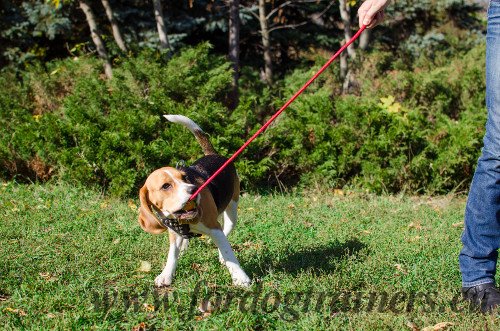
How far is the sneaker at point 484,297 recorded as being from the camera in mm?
3199

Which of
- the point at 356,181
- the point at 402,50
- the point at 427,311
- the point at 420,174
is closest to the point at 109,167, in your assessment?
the point at 356,181

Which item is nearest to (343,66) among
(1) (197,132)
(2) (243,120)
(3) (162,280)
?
(2) (243,120)

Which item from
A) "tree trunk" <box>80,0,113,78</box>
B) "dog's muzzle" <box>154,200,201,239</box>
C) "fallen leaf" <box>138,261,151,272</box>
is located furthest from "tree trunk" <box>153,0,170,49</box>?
"dog's muzzle" <box>154,200,201,239</box>

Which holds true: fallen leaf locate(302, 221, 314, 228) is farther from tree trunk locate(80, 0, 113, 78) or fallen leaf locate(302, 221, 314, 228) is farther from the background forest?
tree trunk locate(80, 0, 113, 78)

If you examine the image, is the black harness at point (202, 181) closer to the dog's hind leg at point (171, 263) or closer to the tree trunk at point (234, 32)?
the dog's hind leg at point (171, 263)

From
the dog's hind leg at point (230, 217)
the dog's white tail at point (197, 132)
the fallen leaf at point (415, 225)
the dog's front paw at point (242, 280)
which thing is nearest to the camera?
the dog's front paw at point (242, 280)

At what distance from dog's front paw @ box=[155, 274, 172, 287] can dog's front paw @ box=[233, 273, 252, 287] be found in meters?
0.46

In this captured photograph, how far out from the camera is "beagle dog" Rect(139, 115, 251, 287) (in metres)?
3.57

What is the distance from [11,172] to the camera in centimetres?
740

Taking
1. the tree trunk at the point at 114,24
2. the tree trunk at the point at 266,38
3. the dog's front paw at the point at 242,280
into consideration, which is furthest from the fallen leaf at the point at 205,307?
the tree trunk at the point at 266,38

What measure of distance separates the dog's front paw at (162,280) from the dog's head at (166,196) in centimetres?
41

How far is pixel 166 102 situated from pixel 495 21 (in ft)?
14.9

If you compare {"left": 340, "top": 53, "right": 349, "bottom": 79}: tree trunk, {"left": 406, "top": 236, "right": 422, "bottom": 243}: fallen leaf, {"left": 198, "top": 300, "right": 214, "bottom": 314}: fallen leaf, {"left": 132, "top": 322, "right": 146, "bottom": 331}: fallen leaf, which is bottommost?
{"left": 406, "top": 236, "right": 422, "bottom": 243}: fallen leaf

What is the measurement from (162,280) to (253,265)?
29.3 inches
